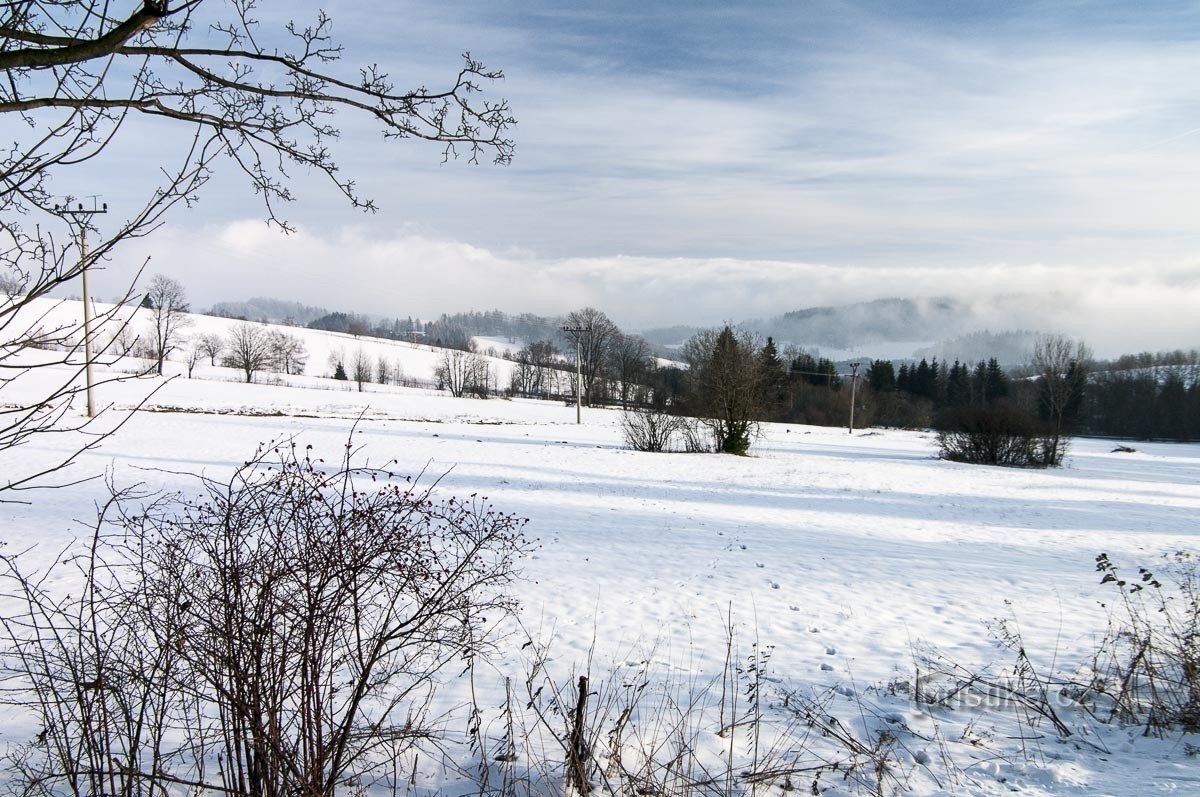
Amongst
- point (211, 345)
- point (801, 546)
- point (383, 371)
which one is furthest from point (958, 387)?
point (211, 345)

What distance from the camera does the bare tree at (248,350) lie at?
70.8 m

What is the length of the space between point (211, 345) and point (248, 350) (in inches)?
442

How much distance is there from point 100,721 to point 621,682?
3.95 metres

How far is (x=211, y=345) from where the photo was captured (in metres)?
77.9

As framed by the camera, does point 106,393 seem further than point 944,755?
Yes

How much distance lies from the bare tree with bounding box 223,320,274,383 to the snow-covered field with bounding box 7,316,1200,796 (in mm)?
45201

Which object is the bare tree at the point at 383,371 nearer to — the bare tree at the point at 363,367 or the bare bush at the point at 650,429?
the bare tree at the point at 363,367

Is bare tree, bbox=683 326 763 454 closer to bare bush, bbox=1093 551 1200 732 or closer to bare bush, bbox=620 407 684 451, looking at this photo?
bare bush, bbox=620 407 684 451

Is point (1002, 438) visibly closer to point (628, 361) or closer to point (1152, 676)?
point (1152, 676)

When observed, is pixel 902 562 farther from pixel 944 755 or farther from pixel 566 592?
pixel 944 755

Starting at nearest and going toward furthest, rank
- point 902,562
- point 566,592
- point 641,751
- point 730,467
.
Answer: point 641,751 < point 566,592 < point 902,562 < point 730,467

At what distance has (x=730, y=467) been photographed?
24562mm

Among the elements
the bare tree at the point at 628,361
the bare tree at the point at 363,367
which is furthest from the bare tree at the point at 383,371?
the bare tree at the point at 628,361

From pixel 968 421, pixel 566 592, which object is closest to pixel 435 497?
pixel 566 592
